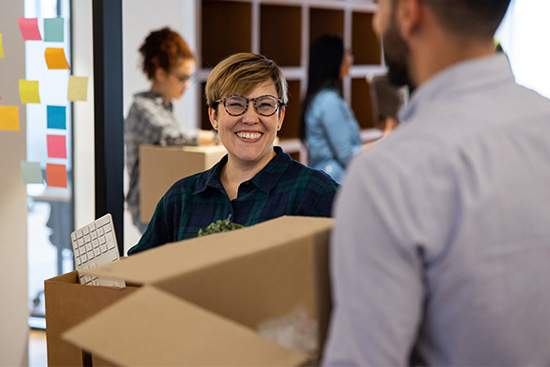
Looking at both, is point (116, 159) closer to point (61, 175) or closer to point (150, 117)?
point (61, 175)

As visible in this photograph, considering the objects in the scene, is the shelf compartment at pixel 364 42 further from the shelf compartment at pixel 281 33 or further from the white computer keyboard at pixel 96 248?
the white computer keyboard at pixel 96 248

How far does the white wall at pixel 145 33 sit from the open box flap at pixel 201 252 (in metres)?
2.69

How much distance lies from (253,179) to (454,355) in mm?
957

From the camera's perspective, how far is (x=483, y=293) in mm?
819

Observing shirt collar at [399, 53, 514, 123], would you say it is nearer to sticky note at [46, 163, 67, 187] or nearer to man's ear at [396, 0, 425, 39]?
man's ear at [396, 0, 425, 39]

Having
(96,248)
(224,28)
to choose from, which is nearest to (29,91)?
(96,248)

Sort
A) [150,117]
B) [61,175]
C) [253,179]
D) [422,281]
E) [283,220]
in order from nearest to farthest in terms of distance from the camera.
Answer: [422,281] → [283,220] → [253,179] → [61,175] → [150,117]

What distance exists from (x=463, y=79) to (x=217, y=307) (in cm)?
46

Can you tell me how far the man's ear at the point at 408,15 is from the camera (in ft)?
2.86

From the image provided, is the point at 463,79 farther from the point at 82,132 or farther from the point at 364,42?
the point at 364,42

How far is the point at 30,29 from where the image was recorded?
2186 mm

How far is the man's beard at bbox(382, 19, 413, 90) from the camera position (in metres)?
0.91

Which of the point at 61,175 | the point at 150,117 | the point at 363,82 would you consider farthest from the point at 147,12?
the point at 363,82

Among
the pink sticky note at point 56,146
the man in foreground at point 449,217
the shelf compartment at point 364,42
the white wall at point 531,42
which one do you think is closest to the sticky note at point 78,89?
the pink sticky note at point 56,146
